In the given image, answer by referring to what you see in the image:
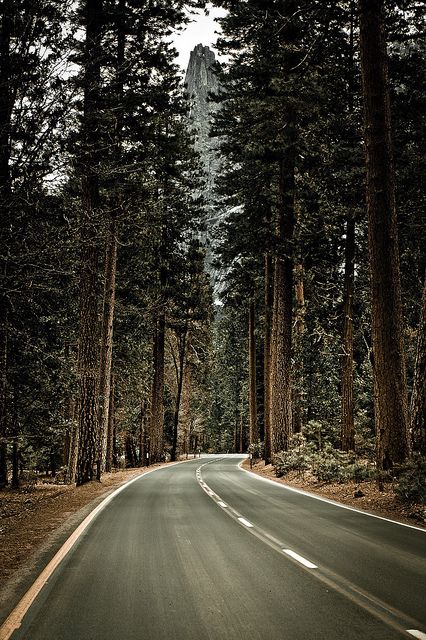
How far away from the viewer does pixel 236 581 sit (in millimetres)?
5699

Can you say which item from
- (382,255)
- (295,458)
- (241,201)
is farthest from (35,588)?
(241,201)

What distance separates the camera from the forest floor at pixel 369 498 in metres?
10.6

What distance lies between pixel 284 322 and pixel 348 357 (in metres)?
3.88

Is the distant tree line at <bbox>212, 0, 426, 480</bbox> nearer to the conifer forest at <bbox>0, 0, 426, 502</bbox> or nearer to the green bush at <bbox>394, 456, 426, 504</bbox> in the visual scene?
the conifer forest at <bbox>0, 0, 426, 502</bbox>

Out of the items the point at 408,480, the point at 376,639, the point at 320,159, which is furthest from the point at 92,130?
the point at 320,159

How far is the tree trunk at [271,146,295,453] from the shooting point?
2206 centimetres

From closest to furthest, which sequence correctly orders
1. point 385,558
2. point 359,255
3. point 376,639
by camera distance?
point 376,639 → point 385,558 → point 359,255

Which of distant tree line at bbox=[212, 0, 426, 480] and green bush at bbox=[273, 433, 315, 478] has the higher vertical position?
distant tree line at bbox=[212, 0, 426, 480]

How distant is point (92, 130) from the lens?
8.94 metres

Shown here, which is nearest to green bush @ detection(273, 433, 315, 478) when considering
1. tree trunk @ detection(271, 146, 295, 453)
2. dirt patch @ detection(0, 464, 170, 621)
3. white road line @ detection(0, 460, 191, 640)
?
tree trunk @ detection(271, 146, 295, 453)

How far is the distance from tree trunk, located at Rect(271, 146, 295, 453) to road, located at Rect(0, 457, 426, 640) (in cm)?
1160

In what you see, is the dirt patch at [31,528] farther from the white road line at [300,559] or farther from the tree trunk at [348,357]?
the tree trunk at [348,357]

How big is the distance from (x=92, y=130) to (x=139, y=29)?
9.81 meters

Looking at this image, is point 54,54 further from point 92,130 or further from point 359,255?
point 359,255
